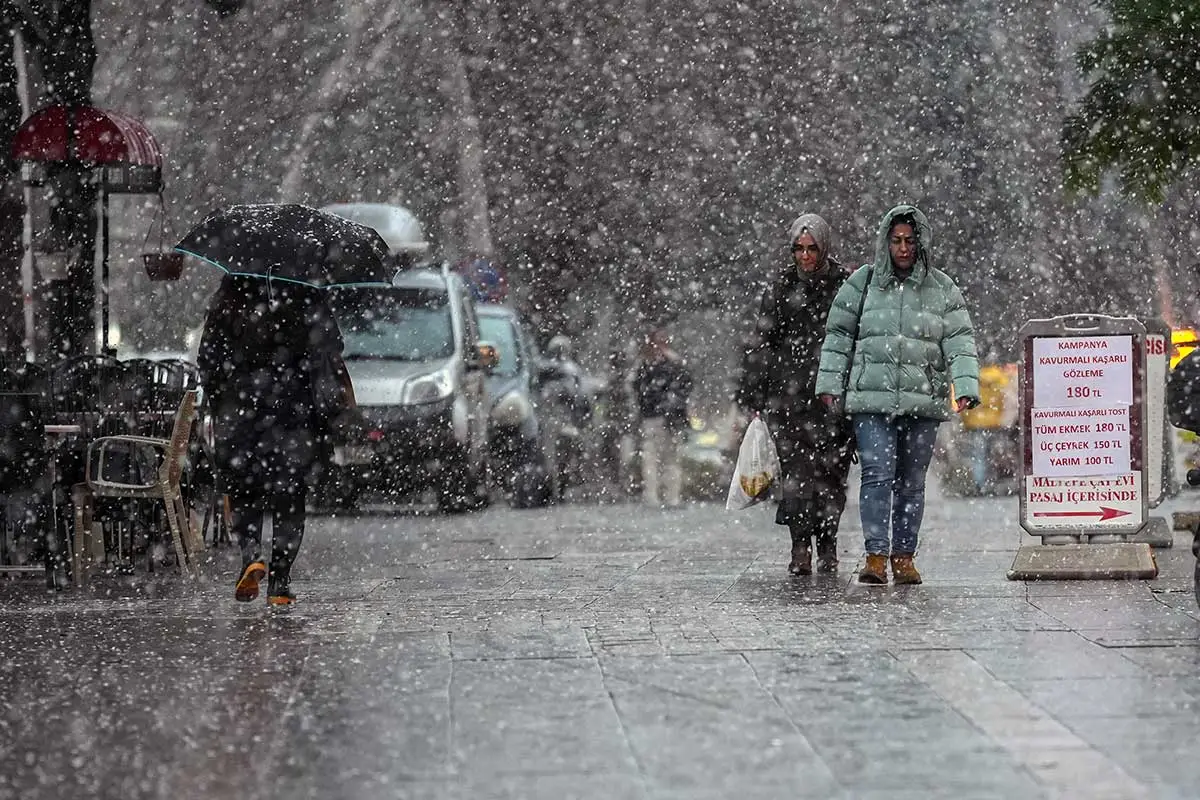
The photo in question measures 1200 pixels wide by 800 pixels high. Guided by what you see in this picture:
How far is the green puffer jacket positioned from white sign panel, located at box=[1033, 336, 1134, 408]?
0.63 m

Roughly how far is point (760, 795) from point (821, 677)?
6.50ft

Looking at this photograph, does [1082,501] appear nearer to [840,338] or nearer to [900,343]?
[900,343]

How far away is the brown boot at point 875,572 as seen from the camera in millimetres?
10523

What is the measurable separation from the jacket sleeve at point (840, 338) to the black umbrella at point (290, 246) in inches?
79.7

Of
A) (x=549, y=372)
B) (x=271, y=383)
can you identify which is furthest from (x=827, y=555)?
(x=549, y=372)

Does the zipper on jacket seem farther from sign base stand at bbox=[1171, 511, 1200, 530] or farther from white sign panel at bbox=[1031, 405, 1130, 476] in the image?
sign base stand at bbox=[1171, 511, 1200, 530]

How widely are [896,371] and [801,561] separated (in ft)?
4.40

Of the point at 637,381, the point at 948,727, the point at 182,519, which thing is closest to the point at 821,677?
the point at 948,727

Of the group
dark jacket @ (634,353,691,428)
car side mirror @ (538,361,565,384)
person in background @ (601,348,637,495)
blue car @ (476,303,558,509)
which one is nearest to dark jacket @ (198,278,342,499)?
blue car @ (476,303,558,509)

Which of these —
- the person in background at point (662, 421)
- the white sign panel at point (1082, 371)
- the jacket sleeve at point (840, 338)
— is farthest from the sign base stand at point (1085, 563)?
the person in background at point (662, 421)

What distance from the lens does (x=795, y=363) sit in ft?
36.8

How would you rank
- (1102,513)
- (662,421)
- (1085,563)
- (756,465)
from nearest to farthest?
(1085,563), (1102,513), (756,465), (662,421)

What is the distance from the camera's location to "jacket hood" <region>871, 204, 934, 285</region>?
10523mm

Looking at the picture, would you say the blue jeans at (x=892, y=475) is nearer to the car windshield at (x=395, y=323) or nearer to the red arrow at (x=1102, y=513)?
the red arrow at (x=1102, y=513)
